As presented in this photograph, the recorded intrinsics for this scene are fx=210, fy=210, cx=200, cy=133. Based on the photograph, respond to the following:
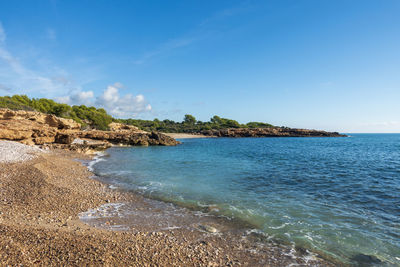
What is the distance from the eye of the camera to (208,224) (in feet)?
28.7

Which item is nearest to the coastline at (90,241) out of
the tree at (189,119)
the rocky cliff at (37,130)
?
the rocky cliff at (37,130)

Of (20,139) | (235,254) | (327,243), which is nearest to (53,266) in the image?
(235,254)

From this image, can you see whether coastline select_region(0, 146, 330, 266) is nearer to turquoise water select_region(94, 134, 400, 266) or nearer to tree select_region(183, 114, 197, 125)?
turquoise water select_region(94, 134, 400, 266)

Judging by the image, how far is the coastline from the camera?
5.21m

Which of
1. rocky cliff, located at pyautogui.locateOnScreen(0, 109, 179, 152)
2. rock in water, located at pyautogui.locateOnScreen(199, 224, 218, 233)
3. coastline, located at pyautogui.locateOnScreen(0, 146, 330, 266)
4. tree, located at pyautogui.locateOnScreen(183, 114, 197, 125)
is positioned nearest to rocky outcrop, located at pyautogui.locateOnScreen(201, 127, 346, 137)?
tree, located at pyautogui.locateOnScreen(183, 114, 197, 125)

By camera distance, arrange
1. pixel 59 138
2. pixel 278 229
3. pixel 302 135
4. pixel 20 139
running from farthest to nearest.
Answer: pixel 302 135
pixel 59 138
pixel 20 139
pixel 278 229

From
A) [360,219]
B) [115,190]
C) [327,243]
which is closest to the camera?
[327,243]

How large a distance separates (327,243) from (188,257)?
508 cm

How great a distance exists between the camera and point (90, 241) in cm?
603

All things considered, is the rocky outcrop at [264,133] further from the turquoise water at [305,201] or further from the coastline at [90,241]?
the coastline at [90,241]

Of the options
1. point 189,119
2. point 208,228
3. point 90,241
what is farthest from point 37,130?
point 189,119

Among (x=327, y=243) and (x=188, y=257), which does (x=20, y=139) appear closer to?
(x=188, y=257)

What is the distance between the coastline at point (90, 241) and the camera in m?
5.21

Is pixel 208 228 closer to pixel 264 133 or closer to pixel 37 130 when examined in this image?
pixel 37 130
